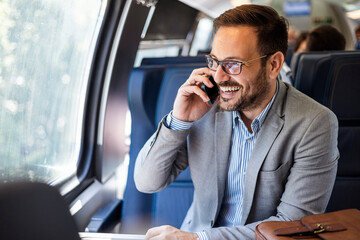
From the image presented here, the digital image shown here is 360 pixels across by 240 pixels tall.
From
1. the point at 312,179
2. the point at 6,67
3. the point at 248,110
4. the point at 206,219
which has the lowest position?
the point at 206,219

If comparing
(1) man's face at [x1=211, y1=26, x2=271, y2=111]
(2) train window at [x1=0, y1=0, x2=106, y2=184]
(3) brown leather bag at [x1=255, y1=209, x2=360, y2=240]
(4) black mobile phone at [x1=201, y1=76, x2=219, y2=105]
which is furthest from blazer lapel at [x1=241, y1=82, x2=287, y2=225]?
(2) train window at [x1=0, y1=0, x2=106, y2=184]

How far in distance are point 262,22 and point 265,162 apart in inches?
25.3

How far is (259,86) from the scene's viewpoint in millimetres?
1773

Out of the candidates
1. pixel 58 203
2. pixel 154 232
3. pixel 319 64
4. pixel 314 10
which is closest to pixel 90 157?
pixel 154 232

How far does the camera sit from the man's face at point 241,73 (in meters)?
1.70

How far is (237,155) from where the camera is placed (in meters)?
1.85

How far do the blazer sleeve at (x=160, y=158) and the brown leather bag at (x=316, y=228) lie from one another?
62cm

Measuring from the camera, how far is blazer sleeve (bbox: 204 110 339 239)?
1646mm

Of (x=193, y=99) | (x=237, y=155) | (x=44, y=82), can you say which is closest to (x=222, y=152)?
(x=237, y=155)

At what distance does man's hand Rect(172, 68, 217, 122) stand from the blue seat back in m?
Result: 0.48

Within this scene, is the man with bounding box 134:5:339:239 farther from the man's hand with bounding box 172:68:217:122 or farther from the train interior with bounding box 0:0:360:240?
the train interior with bounding box 0:0:360:240

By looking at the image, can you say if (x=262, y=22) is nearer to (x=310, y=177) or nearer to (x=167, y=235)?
(x=310, y=177)

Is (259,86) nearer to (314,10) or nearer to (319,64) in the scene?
(319,64)

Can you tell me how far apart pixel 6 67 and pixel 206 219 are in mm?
1251
